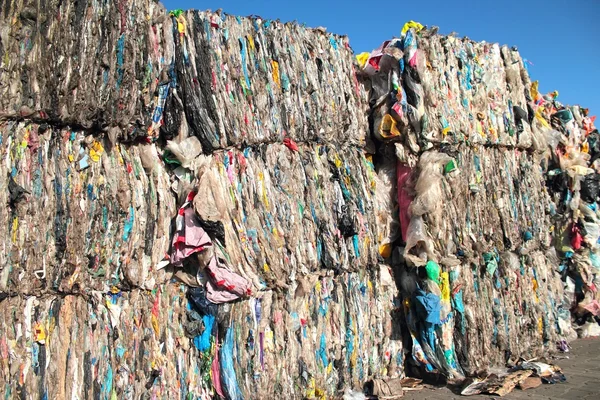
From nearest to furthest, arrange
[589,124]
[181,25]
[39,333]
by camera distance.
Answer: [39,333] < [181,25] < [589,124]

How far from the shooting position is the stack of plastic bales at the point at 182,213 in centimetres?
331

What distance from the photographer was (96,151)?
357 cm

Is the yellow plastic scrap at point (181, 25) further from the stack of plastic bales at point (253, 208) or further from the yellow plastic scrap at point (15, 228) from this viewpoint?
the yellow plastic scrap at point (15, 228)

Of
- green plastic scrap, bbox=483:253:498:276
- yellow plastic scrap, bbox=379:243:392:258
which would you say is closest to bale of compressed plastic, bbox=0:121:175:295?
yellow plastic scrap, bbox=379:243:392:258

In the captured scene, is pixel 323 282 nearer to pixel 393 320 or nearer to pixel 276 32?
pixel 393 320

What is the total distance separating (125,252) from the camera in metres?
3.63

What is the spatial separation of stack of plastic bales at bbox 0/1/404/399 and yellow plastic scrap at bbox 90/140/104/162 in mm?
33

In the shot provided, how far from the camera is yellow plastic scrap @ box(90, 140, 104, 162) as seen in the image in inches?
140

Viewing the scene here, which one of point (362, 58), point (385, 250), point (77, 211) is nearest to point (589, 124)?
point (362, 58)

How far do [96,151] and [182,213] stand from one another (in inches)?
26.0

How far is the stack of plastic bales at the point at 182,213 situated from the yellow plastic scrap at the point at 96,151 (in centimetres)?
3

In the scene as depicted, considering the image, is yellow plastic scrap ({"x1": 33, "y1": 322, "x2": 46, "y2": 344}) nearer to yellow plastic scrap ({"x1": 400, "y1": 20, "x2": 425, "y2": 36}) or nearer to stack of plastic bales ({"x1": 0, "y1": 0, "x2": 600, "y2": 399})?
stack of plastic bales ({"x1": 0, "y1": 0, "x2": 600, "y2": 399})

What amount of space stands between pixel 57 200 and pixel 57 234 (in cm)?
20

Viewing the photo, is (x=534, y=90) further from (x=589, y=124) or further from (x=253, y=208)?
(x=253, y=208)
